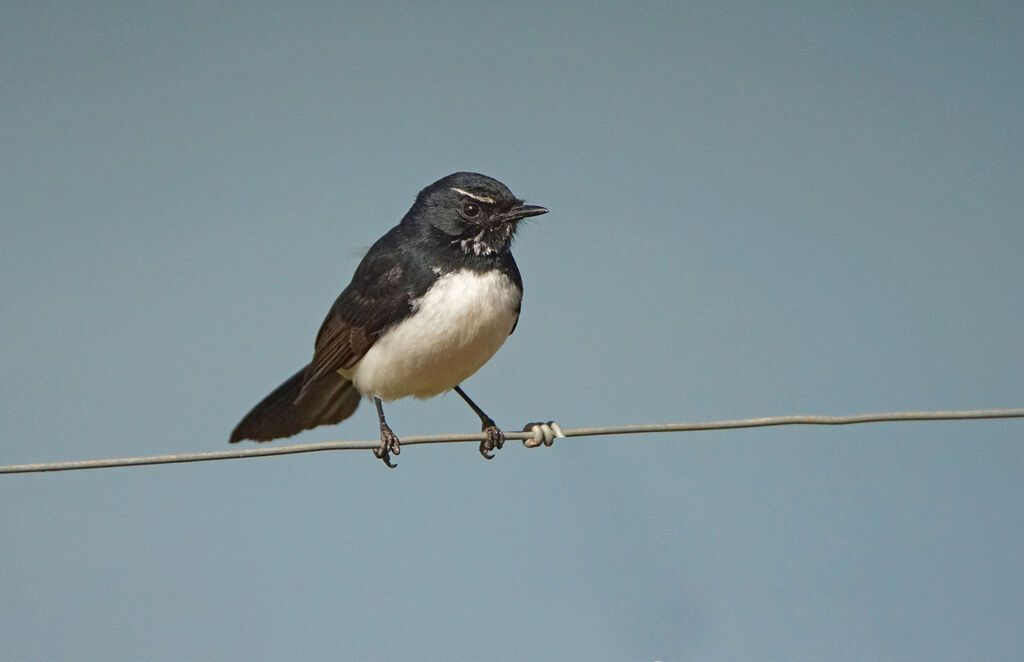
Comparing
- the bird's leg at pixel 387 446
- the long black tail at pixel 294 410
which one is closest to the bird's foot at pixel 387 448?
the bird's leg at pixel 387 446

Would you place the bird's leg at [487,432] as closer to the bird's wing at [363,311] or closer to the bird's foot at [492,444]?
the bird's foot at [492,444]

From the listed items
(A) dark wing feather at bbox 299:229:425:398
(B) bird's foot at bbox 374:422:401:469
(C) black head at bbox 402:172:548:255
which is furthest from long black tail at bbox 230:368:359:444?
(C) black head at bbox 402:172:548:255

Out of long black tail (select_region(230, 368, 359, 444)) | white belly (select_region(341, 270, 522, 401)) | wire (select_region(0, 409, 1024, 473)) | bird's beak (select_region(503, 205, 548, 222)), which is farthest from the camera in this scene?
long black tail (select_region(230, 368, 359, 444))

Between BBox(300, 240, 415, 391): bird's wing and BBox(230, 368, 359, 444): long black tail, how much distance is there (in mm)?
184

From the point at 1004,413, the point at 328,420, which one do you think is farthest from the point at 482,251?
the point at 1004,413

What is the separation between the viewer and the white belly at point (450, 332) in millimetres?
5840

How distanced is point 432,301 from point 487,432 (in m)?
1.00

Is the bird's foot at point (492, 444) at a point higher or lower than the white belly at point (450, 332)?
lower

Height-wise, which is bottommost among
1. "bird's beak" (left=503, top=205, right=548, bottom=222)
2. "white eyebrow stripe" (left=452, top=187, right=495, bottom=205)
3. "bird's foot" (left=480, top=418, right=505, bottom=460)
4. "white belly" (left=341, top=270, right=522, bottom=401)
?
"bird's foot" (left=480, top=418, right=505, bottom=460)

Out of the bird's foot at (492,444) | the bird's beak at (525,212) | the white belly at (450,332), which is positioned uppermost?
the bird's beak at (525,212)

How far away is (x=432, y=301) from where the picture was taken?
5887 millimetres

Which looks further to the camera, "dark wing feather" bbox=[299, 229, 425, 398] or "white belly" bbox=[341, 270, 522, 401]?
"dark wing feather" bbox=[299, 229, 425, 398]

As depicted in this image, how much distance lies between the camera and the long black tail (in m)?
6.98

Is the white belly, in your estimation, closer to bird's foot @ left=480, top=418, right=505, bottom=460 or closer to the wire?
bird's foot @ left=480, top=418, right=505, bottom=460
